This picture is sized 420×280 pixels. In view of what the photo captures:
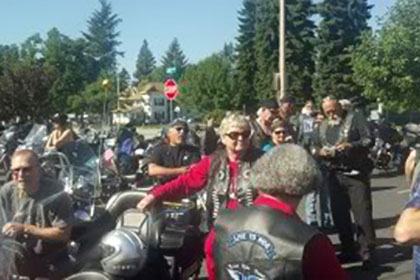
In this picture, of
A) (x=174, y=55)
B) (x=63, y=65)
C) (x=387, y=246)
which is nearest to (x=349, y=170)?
(x=387, y=246)

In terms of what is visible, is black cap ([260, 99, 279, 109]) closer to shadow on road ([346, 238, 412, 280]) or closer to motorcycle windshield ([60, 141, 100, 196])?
shadow on road ([346, 238, 412, 280])

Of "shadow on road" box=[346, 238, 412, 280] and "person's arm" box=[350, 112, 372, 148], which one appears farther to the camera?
"person's arm" box=[350, 112, 372, 148]

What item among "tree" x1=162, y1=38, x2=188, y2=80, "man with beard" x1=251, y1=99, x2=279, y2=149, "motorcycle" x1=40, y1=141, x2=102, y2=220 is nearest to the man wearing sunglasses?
"man with beard" x1=251, y1=99, x2=279, y2=149

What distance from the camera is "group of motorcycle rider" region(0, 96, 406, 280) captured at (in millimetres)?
2615

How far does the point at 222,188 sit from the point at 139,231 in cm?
62

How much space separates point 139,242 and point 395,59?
92.6 feet

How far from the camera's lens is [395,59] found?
3095 cm

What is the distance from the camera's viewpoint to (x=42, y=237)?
4.40 metres

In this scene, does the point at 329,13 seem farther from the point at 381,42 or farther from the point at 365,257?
the point at 365,257

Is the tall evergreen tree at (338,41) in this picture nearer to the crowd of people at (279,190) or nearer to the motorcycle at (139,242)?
the crowd of people at (279,190)

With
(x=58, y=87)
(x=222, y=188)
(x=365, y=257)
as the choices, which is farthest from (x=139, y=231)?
(x=58, y=87)

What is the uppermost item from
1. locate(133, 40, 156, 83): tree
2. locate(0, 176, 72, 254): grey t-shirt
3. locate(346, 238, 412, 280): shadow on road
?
locate(133, 40, 156, 83): tree

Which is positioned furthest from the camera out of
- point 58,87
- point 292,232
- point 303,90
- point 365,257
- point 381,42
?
point 58,87

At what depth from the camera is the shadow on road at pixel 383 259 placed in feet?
22.2
